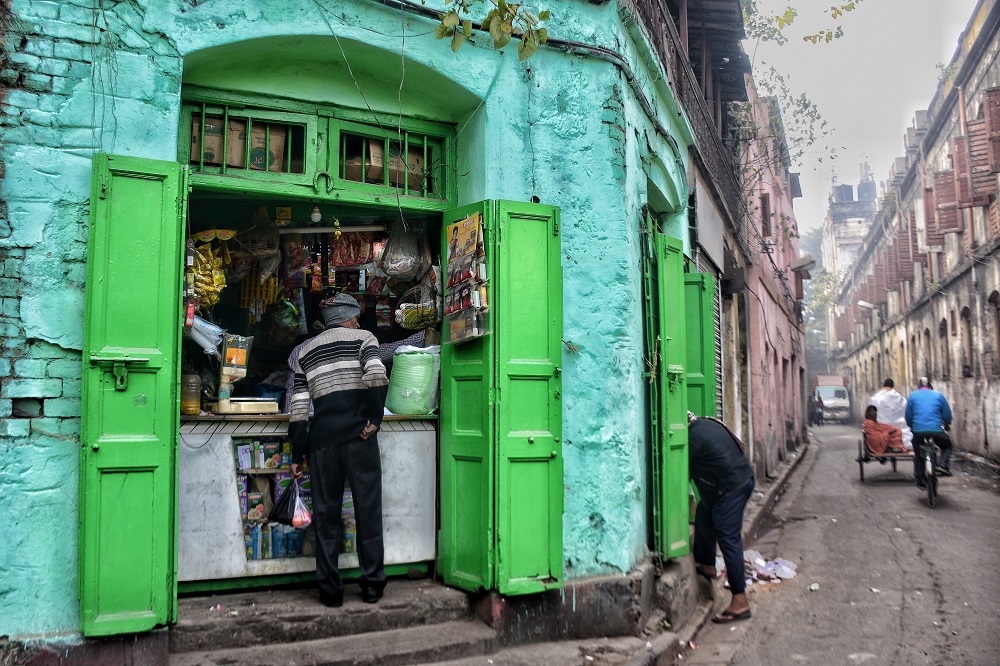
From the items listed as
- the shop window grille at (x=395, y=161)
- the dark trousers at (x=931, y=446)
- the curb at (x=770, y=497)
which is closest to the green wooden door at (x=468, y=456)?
the shop window grille at (x=395, y=161)

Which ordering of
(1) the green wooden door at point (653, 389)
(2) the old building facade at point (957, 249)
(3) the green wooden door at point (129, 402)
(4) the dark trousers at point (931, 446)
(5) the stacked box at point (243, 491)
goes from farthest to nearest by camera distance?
(2) the old building facade at point (957, 249), (4) the dark trousers at point (931, 446), (1) the green wooden door at point (653, 389), (5) the stacked box at point (243, 491), (3) the green wooden door at point (129, 402)

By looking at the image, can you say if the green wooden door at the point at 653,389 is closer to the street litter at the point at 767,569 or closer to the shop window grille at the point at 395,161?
the shop window grille at the point at 395,161

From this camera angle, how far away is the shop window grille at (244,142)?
523cm

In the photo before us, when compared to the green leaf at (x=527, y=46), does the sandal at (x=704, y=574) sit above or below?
below

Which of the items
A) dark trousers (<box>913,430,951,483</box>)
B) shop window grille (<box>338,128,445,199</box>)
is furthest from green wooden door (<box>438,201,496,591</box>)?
dark trousers (<box>913,430,951,483</box>)

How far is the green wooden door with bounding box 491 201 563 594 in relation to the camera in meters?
5.25

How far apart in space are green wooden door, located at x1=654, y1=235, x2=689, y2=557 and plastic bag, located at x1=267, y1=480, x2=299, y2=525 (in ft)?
9.28

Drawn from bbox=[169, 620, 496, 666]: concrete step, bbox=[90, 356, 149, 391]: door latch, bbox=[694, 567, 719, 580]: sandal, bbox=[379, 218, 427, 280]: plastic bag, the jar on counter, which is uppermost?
bbox=[379, 218, 427, 280]: plastic bag

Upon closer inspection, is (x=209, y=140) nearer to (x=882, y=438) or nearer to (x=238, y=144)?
(x=238, y=144)

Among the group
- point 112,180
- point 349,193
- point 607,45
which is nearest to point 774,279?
point 607,45

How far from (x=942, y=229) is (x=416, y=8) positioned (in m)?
17.8

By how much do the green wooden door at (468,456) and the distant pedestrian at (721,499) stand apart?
2199 millimetres

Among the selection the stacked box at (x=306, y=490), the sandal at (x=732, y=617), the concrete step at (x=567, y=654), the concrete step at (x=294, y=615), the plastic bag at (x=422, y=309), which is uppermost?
the plastic bag at (x=422, y=309)

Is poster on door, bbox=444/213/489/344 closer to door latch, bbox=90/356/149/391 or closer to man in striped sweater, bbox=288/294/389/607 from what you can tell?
man in striped sweater, bbox=288/294/389/607
